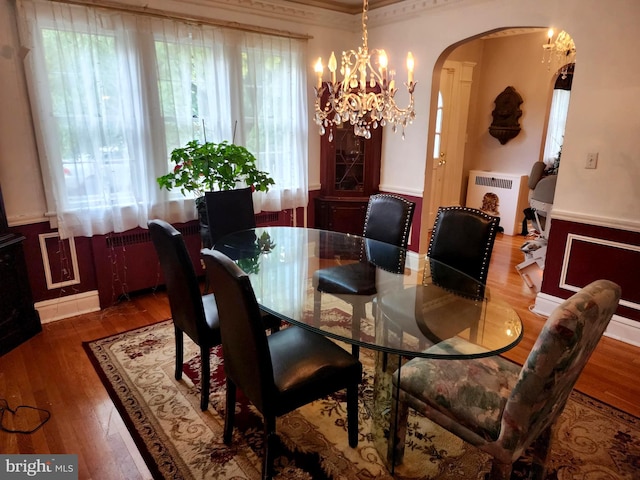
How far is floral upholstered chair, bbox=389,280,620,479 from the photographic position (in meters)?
1.24

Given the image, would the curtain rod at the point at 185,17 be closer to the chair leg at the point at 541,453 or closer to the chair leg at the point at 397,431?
the chair leg at the point at 397,431

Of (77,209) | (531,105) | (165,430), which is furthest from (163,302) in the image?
(531,105)

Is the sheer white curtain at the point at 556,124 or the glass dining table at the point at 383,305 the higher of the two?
the sheer white curtain at the point at 556,124

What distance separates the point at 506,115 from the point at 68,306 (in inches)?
223

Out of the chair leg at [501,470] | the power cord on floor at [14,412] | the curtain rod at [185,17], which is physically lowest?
the power cord on floor at [14,412]

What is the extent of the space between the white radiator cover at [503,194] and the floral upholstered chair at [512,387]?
446 cm

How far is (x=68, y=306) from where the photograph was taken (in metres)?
3.29

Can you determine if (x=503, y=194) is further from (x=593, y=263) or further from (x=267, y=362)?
(x=267, y=362)

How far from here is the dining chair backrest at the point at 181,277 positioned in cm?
197

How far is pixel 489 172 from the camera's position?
238 inches

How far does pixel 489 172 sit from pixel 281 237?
4.10 m

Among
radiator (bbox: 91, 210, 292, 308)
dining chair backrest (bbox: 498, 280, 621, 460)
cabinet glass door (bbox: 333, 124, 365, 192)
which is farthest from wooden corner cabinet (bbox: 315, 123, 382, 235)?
dining chair backrest (bbox: 498, 280, 621, 460)

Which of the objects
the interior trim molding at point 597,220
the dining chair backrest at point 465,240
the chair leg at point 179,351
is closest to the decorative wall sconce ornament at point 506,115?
the interior trim molding at point 597,220

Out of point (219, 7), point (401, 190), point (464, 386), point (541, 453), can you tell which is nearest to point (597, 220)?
point (401, 190)
